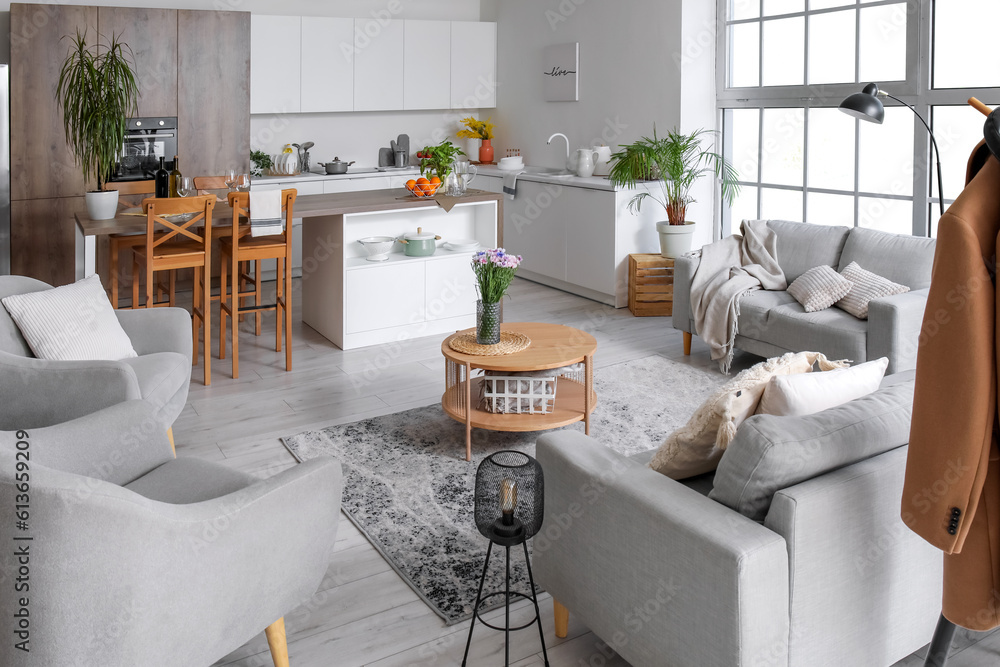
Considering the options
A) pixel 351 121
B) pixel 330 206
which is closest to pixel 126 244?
pixel 330 206

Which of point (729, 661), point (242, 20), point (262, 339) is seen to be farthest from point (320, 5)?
point (729, 661)

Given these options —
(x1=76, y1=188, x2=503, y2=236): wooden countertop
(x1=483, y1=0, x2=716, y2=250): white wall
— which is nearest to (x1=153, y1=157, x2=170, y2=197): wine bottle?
(x1=76, y1=188, x2=503, y2=236): wooden countertop

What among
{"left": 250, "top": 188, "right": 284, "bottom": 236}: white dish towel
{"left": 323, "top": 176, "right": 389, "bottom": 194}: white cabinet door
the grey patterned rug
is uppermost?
{"left": 323, "top": 176, "right": 389, "bottom": 194}: white cabinet door

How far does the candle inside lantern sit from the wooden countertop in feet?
10.7

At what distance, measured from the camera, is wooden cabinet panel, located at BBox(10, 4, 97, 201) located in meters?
5.98

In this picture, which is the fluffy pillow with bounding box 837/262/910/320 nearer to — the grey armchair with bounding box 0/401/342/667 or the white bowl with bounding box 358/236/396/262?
the white bowl with bounding box 358/236/396/262

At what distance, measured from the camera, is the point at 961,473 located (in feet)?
5.73

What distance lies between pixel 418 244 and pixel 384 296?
1.28 ft

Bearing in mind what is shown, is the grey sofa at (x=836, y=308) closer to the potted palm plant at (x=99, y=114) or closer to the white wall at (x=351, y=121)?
the potted palm plant at (x=99, y=114)

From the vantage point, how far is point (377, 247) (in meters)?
5.48

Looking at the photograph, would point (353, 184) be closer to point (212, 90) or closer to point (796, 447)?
point (212, 90)

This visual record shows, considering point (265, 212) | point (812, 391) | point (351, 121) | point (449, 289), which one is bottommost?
point (812, 391)

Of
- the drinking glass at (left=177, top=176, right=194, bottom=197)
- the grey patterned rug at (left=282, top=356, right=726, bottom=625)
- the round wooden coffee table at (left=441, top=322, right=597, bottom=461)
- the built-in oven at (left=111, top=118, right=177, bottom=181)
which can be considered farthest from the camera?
the built-in oven at (left=111, top=118, right=177, bottom=181)

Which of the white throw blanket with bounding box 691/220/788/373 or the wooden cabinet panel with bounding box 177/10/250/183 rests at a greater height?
the wooden cabinet panel with bounding box 177/10/250/183
